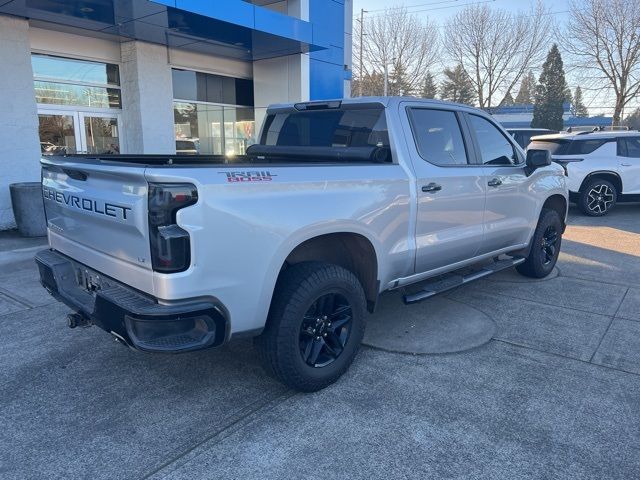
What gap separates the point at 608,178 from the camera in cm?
1102

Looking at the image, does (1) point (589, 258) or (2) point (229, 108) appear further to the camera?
(2) point (229, 108)

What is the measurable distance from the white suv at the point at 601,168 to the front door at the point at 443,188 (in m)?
7.43

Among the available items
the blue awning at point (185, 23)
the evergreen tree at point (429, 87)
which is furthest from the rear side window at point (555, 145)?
the evergreen tree at point (429, 87)

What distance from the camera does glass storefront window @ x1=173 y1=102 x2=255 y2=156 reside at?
12.7 meters

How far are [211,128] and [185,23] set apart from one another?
13.6ft

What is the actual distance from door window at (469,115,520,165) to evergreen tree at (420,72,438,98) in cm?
4071

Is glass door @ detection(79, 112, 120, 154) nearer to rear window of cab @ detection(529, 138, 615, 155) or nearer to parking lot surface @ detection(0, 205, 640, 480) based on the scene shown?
parking lot surface @ detection(0, 205, 640, 480)

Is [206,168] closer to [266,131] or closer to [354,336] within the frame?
[354,336]

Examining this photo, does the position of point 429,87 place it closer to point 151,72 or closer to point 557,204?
point 151,72

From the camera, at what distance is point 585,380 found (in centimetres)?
357

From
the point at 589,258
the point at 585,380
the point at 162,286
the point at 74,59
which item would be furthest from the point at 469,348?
the point at 74,59

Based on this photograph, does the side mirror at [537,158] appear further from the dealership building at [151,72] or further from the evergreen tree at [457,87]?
the evergreen tree at [457,87]

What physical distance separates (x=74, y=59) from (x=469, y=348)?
10013 mm

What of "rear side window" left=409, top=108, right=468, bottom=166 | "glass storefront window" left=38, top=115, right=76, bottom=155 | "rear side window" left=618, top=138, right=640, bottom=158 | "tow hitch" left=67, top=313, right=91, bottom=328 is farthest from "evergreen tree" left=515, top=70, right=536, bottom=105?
"tow hitch" left=67, top=313, right=91, bottom=328
